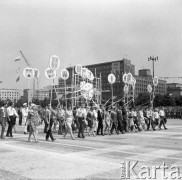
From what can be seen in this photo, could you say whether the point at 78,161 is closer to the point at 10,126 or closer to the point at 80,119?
the point at 80,119

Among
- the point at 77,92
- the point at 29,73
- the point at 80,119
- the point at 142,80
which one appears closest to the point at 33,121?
the point at 80,119

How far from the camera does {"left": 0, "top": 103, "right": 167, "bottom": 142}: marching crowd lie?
13781 millimetres

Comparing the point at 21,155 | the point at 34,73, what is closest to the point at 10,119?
the point at 21,155

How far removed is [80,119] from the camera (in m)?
14.9

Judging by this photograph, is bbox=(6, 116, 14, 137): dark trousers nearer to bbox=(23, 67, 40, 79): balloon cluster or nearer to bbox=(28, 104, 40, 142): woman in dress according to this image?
bbox=(28, 104, 40, 142): woman in dress

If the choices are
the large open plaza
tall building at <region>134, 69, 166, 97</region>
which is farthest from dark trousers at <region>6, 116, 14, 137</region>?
tall building at <region>134, 69, 166, 97</region>

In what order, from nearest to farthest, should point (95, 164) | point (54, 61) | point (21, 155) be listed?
point (95, 164), point (21, 155), point (54, 61)

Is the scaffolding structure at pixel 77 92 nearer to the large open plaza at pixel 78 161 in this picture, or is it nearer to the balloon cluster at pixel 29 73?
the balloon cluster at pixel 29 73

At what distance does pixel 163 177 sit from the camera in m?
6.45

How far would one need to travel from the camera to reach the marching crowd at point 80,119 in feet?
45.2

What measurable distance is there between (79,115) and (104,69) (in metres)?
72.9

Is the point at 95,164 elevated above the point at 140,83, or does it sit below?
below

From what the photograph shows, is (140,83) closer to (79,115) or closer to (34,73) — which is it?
(34,73)

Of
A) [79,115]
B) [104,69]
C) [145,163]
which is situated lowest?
[145,163]
